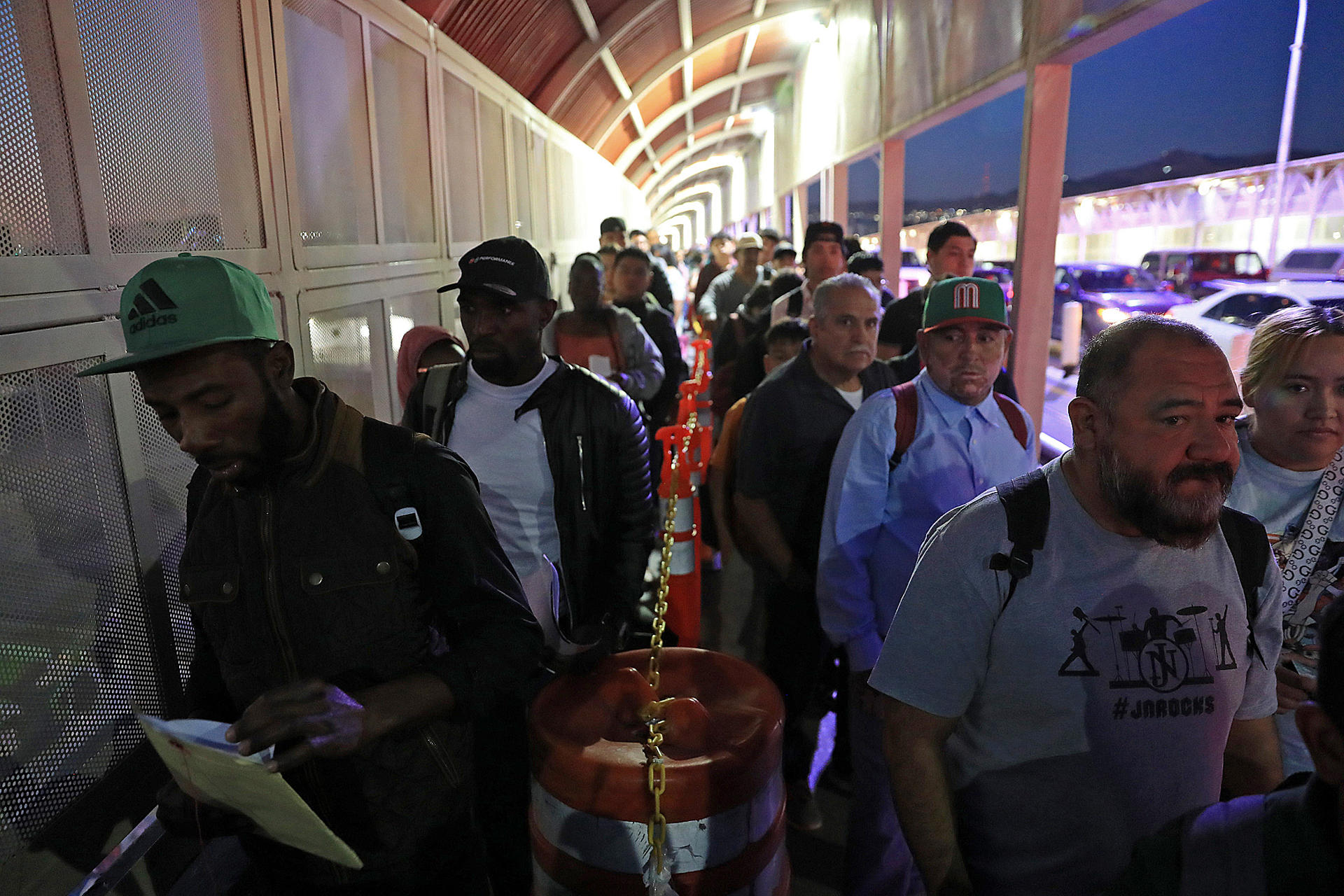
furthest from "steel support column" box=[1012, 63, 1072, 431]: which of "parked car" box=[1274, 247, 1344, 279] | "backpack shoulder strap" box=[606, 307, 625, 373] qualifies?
"parked car" box=[1274, 247, 1344, 279]

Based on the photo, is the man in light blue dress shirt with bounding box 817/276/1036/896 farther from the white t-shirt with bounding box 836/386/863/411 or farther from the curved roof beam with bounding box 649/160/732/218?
the curved roof beam with bounding box 649/160/732/218

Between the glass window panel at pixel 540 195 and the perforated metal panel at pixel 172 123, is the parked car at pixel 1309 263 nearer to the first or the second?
the glass window panel at pixel 540 195

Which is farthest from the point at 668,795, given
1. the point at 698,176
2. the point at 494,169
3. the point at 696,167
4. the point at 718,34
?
the point at 698,176

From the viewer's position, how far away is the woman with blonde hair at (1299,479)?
7.47 ft

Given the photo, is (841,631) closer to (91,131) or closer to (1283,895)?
(1283,895)

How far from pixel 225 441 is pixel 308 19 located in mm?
3056

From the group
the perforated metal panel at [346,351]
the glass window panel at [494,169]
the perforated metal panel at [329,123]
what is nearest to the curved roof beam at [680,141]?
the glass window panel at [494,169]

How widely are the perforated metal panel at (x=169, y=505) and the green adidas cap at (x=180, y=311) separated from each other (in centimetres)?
97

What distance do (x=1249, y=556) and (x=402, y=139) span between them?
5154 mm

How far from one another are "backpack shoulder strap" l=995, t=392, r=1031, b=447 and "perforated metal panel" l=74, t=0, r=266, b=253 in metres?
2.94

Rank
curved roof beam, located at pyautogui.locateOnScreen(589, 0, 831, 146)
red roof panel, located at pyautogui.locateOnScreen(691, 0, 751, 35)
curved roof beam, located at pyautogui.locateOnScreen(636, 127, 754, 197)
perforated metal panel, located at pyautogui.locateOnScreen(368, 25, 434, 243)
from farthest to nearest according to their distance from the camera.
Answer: curved roof beam, located at pyautogui.locateOnScreen(636, 127, 754, 197), curved roof beam, located at pyautogui.locateOnScreen(589, 0, 831, 146), red roof panel, located at pyautogui.locateOnScreen(691, 0, 751, 35), perforated metal panel, located at pyautogui.locateOnScreen(368, 25, 434, 243)

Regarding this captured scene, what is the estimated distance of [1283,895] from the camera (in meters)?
1.04

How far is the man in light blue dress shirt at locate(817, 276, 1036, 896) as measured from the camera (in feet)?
9.02

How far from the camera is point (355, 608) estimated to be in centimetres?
166
